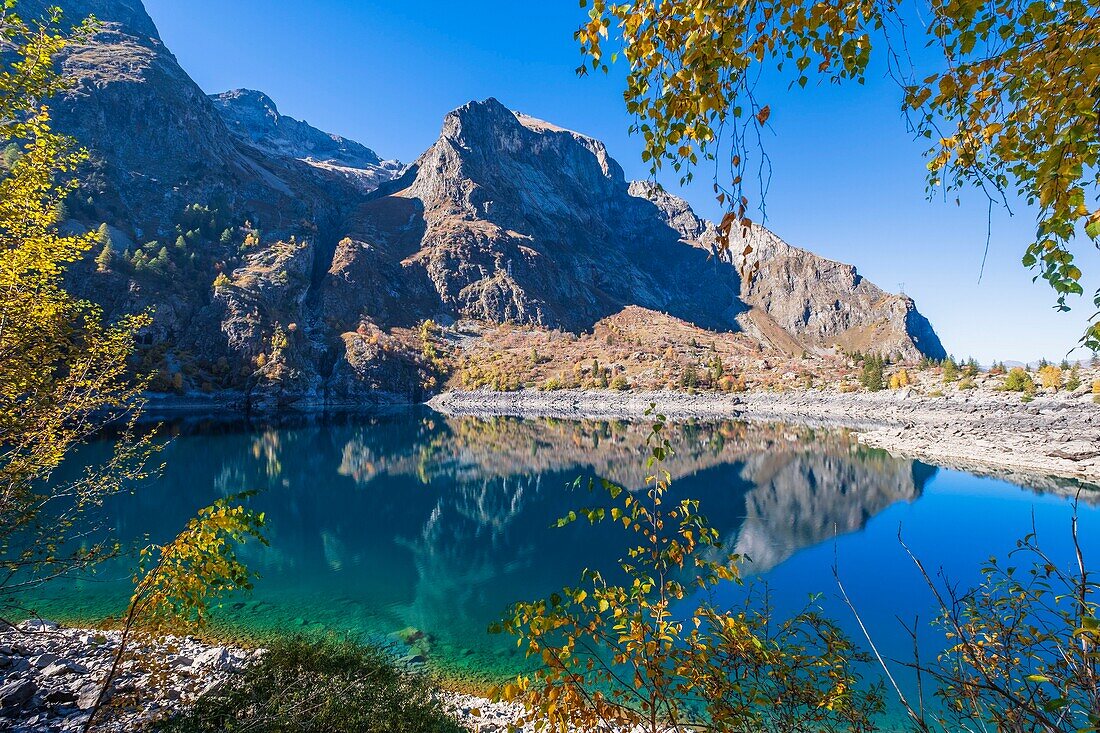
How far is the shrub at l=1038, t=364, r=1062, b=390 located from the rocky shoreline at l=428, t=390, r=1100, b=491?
14.7ft

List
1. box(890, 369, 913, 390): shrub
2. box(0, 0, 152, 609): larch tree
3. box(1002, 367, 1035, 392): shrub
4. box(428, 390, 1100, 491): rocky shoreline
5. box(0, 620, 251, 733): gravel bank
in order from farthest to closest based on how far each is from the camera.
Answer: box(890, 369, 913, 390): shrub
box(1002, 367, 1035, 392): shrub
box(428, 390, 1100, 491): rocky shoreline
box(0, 620, 251, 733): gravel bank
box(0, 0, 152, 609): larch tree

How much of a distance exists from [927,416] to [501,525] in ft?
213

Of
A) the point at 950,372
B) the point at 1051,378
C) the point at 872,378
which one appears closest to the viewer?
the point at 1051,378

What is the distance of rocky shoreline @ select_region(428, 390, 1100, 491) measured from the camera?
37938 millimetres

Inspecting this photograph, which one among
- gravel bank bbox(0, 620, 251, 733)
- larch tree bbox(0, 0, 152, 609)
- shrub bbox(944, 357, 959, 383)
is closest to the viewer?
larch tree bbox(0, 0, 152, 609)

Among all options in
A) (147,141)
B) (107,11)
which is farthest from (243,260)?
(107,11)

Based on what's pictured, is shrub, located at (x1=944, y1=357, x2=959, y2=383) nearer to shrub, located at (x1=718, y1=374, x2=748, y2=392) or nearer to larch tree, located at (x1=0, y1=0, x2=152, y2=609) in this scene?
shrub, located at (x1=718, y1=374, x2=748, y2=392)

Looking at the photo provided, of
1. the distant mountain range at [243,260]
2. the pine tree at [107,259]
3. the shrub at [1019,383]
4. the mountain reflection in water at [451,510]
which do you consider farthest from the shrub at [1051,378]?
the pine tree at [107,259]

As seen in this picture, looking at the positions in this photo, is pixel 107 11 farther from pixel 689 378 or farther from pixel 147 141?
pixel 689 378

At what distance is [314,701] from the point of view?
7.24m

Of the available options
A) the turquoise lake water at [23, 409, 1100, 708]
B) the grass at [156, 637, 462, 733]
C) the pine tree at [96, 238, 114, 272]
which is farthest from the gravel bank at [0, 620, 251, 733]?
the pine tree at [96, 238, 114, 272]

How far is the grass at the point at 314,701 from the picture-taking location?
6547mm

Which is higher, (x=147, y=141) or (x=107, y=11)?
(x=107, y=11)

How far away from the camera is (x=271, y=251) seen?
13875cm
